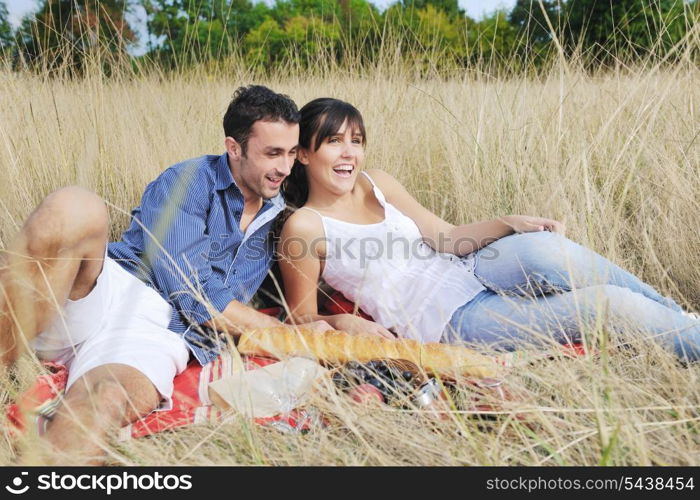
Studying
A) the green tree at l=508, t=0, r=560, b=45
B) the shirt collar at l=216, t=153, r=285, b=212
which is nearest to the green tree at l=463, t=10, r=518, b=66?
the green tree at l=508, t=0, r=560, b=45

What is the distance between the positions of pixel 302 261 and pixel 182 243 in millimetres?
496

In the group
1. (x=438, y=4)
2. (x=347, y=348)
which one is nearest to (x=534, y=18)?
(x=347, y=348)

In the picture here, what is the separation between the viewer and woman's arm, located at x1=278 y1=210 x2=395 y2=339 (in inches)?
99.9

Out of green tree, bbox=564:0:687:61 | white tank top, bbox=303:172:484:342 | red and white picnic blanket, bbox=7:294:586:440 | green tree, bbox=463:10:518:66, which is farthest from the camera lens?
green tree, bbox=463:10:518:66

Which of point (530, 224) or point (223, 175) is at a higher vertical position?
point (223, 175)

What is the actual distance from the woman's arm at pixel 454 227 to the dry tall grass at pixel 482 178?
8.3 inches

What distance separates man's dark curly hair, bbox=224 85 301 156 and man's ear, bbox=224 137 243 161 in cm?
1

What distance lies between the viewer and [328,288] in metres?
2.88

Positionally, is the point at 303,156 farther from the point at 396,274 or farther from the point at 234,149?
the point at 396,274

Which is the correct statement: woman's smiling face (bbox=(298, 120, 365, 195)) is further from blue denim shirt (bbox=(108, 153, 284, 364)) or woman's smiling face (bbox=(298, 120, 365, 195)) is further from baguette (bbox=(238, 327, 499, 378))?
baguette (bbox=(238, 327, 499, 378))

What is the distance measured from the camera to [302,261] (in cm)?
254

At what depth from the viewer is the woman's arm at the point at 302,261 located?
254 centimetres

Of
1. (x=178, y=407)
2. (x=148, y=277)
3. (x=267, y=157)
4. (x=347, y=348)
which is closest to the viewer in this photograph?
(x=178, y=407)
